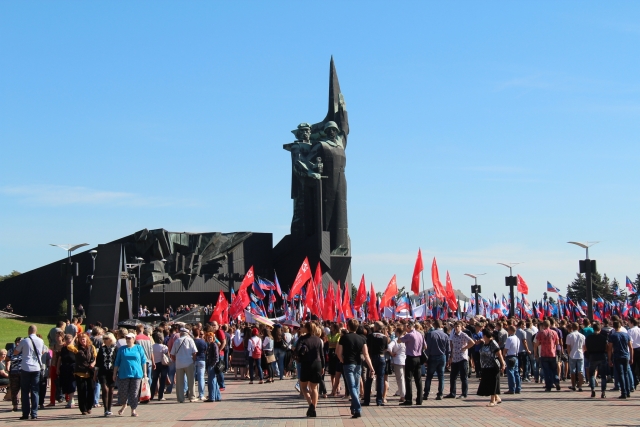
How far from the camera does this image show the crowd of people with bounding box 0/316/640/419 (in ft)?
44.9

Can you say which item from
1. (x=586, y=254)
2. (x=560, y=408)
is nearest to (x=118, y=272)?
(x=560, y=408)

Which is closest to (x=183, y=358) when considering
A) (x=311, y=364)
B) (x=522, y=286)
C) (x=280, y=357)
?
(x=311, y=364)

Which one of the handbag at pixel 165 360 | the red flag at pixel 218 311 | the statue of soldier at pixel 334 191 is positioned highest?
the statue of soldier at pixel 334 191

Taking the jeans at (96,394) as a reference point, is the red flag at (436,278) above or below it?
above

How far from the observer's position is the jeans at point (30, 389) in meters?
13.5

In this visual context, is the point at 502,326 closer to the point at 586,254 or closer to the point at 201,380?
the point at 201,380

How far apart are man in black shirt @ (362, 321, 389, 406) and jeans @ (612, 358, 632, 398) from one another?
405cm

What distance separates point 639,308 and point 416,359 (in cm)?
2960

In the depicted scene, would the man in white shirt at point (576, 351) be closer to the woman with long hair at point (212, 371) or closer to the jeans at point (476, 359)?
the jeans at point (476, 359)

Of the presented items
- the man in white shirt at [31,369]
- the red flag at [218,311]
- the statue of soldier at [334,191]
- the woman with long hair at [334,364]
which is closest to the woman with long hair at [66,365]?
the man in white shirt at [31,369]

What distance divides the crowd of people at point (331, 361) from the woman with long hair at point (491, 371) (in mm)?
17

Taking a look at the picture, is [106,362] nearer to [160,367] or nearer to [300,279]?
[160,367]

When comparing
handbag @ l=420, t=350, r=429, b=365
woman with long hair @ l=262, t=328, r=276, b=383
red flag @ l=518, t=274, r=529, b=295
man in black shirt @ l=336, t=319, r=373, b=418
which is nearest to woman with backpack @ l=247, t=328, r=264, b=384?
woman with long hair @ l=262, t=328, r=276, b=383

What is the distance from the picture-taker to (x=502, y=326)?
762 inches
